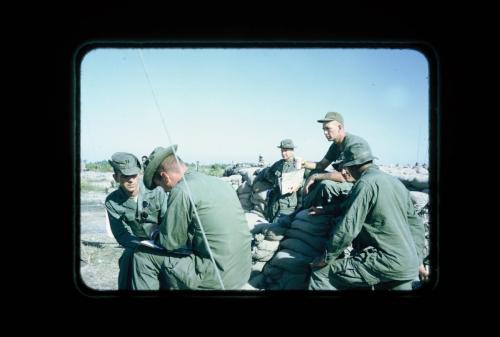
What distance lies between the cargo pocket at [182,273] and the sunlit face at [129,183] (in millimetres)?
678

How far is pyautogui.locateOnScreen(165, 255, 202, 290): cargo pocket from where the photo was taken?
2117 mm

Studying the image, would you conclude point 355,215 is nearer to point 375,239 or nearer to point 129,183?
point 375,239

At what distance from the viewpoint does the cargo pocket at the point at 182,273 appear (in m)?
2.12

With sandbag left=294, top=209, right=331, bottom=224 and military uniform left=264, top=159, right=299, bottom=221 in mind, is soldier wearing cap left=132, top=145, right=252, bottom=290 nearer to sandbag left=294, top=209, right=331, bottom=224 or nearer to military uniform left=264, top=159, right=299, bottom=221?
sandbag left=294, top=209, right=331, bottom=224

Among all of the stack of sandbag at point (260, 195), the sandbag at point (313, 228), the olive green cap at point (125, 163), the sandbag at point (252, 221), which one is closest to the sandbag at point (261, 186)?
the stack of sandbag at point (260, 195)

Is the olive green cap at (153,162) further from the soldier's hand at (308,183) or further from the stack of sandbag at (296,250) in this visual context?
the soldier's hand at (308,183)

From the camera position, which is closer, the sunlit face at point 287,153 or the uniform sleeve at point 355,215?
the uniform sleeve at point 355,215

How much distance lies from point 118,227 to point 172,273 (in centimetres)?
70

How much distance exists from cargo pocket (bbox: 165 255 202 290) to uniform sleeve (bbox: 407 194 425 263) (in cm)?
140

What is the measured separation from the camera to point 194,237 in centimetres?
226

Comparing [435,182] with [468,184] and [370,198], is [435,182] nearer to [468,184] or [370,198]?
[468,184]

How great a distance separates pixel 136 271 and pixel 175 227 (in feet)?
1.16

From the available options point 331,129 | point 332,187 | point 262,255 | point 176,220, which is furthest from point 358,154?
point 176,220

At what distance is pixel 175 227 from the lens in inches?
86.7
